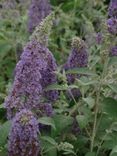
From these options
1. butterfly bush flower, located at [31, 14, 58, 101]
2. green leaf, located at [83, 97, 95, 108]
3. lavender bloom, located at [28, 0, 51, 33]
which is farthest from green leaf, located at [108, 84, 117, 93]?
lavender bloom, located at [28, 0, 51, 33]

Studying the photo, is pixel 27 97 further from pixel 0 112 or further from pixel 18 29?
pixel 18 29

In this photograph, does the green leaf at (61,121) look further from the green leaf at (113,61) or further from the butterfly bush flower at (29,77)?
the green leaf at (113,61)

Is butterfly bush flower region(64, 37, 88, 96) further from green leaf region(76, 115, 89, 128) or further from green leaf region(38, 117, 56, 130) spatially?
green leaf region(38, 117, 56, 130)

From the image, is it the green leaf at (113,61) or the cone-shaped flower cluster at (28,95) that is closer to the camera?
the cone-shaped flower cluster at (28,95)

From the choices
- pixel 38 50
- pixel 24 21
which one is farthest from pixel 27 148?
pixel 24 21

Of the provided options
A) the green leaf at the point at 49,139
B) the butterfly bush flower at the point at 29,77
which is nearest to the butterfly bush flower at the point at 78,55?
the butterfly bush flower at the point at 29,77

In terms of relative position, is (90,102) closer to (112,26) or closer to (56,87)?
(56,87)
